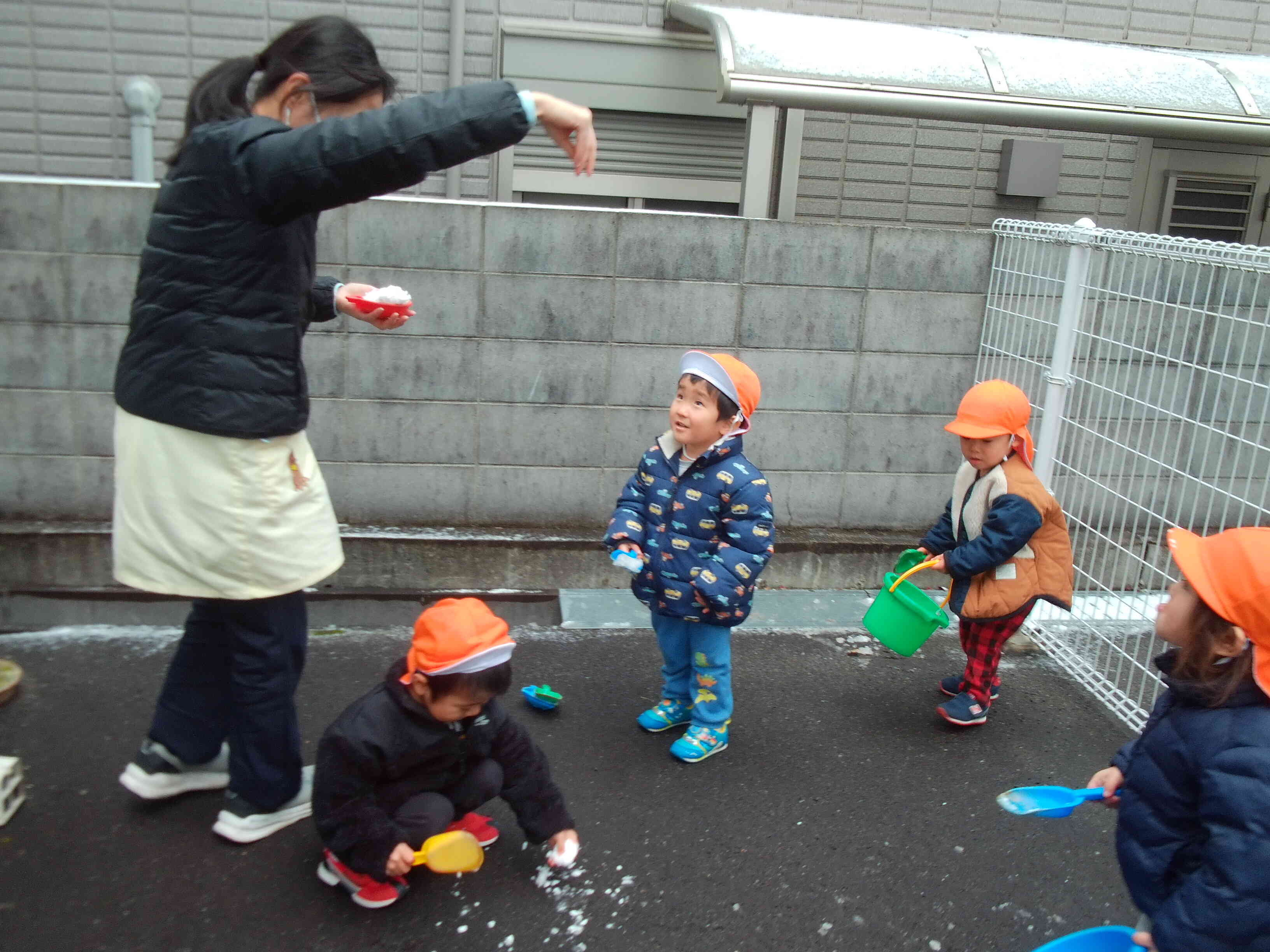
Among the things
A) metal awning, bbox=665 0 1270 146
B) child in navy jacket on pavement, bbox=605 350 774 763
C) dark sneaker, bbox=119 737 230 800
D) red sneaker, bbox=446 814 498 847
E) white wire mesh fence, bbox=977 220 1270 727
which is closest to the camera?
red sneaker, bbox=446 814 498 847

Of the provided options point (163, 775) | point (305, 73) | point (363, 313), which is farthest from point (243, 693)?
point (305, 73)

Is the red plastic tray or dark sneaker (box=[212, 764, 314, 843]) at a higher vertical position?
the red plastic tray

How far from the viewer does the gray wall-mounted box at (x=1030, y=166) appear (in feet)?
20.6

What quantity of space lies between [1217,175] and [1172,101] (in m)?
1.84

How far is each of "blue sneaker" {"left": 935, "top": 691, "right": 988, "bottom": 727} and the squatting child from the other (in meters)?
1.50

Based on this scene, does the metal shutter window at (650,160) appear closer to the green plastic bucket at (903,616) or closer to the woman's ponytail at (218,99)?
the green plastic bucket at (903,616)

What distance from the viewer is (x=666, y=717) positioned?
3.30 meters

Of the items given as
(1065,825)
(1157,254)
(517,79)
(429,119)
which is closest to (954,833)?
(1065,825)

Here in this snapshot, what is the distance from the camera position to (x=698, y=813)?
2865 millimetres

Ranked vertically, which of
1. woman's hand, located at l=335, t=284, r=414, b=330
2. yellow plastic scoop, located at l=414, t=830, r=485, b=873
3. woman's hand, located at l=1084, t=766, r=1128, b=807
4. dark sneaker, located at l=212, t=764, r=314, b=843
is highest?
woman's hand, located at l=335, t=284, r=414, b=330

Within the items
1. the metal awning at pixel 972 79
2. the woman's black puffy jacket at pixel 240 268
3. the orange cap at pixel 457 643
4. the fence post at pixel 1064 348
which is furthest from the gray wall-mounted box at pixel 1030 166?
the orange cap at pixel 457 643

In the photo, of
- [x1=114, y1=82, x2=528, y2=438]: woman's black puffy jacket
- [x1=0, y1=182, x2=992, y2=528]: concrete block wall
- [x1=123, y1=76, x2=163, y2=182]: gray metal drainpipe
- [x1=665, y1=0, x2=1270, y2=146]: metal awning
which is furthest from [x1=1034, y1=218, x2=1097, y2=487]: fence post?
[x1=123, y1=76, x2=163, y2=182]: gray metal drainpipe

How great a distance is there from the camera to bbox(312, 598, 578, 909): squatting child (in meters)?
2.24

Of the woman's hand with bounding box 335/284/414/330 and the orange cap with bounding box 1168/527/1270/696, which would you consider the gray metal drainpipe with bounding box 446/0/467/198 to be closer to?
the woman's hand with bounding box 335/284/414/330
